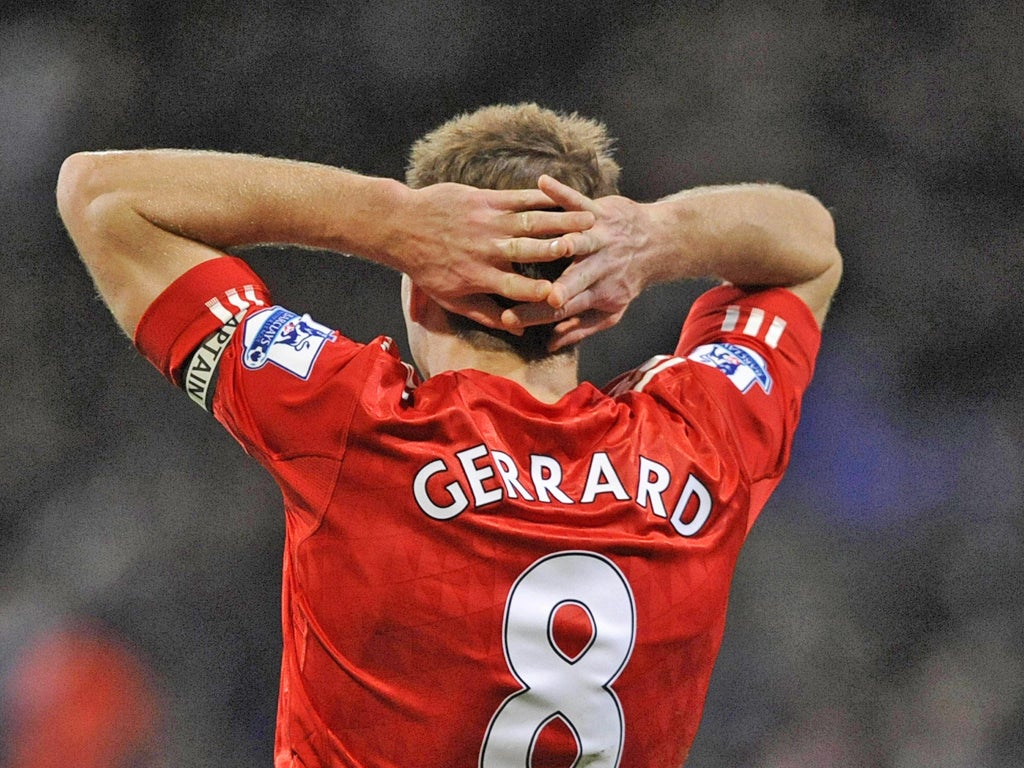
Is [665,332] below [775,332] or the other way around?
below

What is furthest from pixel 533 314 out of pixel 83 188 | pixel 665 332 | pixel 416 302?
pixel 665 332

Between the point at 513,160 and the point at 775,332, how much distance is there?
0.46 meters

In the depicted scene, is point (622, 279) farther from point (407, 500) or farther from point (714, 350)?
point (407, 500)

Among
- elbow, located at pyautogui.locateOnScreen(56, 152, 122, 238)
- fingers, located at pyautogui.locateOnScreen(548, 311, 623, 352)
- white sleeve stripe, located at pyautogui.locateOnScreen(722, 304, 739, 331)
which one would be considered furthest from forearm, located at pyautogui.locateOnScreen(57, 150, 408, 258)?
white sleeve stripe, located at pyautogui.locateOnScreen(722, 304, 739, 331)

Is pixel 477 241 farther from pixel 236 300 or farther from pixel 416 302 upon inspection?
pixel 236 300

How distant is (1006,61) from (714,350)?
274 cm

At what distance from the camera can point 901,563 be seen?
11.8 ft

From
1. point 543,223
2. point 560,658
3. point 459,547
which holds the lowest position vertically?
point 560,658

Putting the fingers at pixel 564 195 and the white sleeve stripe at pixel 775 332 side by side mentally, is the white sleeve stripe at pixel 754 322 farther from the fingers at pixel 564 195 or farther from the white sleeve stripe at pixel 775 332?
the fingers at pixel 564 195

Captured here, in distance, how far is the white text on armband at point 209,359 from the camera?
4.27 feet

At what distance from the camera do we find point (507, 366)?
1.40 metres

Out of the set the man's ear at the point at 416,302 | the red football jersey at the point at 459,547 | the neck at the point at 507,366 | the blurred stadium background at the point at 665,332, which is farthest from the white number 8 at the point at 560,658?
the blurred stadium background at the point at 665,332

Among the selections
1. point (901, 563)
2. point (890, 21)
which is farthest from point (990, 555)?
point (890, 21)

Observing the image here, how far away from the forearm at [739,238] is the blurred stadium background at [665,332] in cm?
194
